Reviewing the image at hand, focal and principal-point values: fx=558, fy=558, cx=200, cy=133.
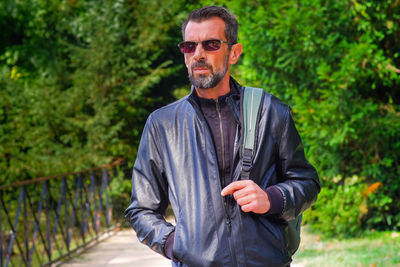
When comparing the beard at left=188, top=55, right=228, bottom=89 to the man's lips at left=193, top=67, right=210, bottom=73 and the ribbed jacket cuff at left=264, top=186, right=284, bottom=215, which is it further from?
the ribbed jacket cuff at left=264, top=186, right=284, bottom=215

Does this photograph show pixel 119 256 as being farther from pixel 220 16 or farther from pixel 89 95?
pixel 220 16

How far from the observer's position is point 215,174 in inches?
73.9

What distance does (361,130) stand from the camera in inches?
288

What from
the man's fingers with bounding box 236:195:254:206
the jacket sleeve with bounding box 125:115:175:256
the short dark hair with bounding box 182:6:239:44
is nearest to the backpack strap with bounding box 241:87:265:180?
the man's fingers with bounding box 236:195:254:206

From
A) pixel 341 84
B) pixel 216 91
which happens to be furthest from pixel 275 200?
pixel 341 84

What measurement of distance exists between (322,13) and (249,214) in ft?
19.4

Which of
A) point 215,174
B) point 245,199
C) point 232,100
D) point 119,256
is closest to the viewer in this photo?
point 245,199

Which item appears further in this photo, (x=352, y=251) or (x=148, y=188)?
(x=352, y=251)

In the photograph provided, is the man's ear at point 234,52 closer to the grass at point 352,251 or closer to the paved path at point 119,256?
the grass at point 352,251

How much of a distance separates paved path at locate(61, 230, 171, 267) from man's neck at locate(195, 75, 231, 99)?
5.09 m

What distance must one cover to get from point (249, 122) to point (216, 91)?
8.3 inches

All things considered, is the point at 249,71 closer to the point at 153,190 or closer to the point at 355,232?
the point at 355,232

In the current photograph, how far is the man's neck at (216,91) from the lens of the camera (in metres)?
2.06

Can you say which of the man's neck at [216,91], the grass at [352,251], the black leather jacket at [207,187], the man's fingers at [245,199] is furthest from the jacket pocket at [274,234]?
the grass at [352,251]
